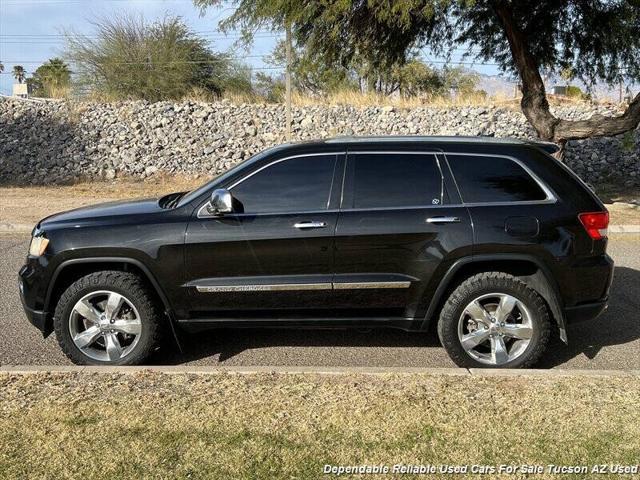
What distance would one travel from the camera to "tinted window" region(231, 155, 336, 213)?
5.12 m

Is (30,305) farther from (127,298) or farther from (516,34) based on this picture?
(516,34)

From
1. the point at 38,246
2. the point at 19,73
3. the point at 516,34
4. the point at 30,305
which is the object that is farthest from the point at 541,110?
the point at 19,73

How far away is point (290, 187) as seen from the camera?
16.9 feet

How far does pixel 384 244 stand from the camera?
5.00 m

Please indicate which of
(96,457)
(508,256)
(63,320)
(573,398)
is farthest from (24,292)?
(573,398)

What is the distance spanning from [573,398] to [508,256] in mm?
1195

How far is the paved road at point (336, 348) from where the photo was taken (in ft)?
17.9

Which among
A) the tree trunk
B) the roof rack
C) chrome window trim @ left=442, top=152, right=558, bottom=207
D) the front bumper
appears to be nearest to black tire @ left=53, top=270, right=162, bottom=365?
the front bumper

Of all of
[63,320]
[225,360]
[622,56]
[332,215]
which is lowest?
[225,360]

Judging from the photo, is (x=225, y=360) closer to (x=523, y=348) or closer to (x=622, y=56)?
(x=523, y=348)

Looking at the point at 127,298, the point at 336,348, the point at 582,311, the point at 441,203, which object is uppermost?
the point at 441,203

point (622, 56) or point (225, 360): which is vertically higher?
point (622, 56)

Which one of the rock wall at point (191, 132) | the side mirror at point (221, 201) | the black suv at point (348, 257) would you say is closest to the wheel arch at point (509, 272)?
the black suv at point (348, 257)

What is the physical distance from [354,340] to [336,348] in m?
0.27
